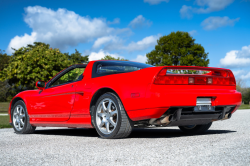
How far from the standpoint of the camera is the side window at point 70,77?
5.45 m

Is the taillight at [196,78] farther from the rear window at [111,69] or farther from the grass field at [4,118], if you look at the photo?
the grass field at [4,118]

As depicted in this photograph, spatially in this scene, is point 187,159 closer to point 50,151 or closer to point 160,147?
point 160,147

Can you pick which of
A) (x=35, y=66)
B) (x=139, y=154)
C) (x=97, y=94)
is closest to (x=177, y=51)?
(x=35, y=66)

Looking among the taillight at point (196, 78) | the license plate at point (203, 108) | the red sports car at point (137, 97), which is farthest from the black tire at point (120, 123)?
the license plate at point (203, 108)

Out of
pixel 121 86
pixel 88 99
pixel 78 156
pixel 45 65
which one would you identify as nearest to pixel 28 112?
pixel 88 99

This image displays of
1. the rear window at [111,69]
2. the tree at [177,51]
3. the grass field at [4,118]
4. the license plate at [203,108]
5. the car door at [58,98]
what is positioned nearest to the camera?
the license plate at [203,108]

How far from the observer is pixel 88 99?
5016 millimetres

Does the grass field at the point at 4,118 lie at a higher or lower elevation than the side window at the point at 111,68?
lower

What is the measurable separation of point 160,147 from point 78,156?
1.02m

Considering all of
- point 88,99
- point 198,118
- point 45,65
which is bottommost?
point 198,118

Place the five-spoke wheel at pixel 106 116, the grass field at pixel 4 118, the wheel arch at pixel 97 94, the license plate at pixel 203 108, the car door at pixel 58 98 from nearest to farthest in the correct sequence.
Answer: the license plate at pixel 203 108 → the five-spoke wheel at pixel 106 116 → the wheel arch at pixel 97 94 → the car door at pixel 58 98 → the grass field at pixel 4 118

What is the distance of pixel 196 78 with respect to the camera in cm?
442

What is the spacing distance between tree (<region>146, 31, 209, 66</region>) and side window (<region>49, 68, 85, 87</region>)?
3699 centimetres

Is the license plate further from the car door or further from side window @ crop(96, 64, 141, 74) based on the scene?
the car door
